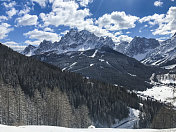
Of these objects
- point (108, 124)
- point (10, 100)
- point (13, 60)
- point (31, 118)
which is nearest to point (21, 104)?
point (10, 100)

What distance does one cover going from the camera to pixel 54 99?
87.7 m

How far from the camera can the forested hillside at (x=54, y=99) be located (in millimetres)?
79562

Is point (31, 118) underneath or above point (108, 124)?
above

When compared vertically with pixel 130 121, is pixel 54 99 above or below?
above

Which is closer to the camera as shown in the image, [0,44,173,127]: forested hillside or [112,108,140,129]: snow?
[0,44,173,127]: forested hillside

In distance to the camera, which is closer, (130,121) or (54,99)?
(54,99)

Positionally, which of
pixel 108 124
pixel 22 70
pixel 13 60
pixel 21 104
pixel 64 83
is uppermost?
pixel 13 60

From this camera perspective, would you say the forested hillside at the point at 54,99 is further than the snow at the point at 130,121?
No

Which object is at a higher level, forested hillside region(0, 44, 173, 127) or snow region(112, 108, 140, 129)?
forested hillside region(0, 44, 173, 127)

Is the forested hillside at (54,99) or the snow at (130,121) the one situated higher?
the forested hillside at (54,99)

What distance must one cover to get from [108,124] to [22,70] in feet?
277

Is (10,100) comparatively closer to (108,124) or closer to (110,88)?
(108,124)

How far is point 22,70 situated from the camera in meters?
157

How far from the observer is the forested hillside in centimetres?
7956
